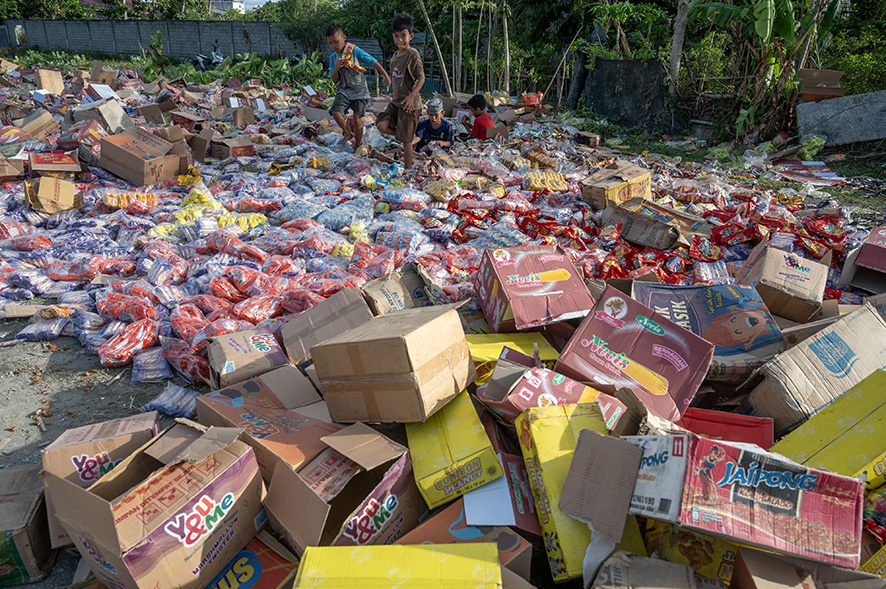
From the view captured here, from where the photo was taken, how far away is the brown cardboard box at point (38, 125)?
6180 mm

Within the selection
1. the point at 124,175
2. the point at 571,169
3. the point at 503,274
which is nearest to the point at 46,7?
the point at 124,175

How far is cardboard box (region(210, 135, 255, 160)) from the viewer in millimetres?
6133

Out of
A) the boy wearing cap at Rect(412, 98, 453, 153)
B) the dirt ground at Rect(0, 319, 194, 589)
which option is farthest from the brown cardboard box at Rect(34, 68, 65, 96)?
the dirt ground at Rect(0, 319, 194, 589)

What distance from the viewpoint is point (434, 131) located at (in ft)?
22.5

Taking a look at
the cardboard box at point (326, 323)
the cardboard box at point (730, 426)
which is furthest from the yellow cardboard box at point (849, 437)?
the cardboard box at point (326, 323)

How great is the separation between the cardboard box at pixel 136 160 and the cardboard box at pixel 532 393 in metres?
4.68

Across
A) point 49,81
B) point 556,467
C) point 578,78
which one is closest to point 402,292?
point 556,467

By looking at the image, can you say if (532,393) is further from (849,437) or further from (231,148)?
(231,148)

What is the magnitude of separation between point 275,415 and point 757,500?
1.61 meters

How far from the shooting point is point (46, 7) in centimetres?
2069

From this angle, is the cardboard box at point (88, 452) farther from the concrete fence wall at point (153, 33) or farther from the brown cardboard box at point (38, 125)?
the concrete fence wall at point (153, 33)

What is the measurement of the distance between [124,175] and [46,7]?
2273cm

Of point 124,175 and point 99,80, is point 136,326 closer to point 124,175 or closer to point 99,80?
point 124,175

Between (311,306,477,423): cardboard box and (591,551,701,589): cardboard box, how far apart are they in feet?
2.43
